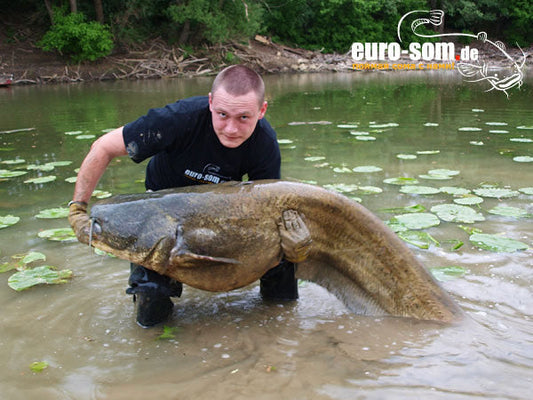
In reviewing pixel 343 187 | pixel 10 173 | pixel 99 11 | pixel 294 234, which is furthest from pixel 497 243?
pixel 99 11

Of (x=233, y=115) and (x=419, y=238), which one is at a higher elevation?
(x=233, y=115)

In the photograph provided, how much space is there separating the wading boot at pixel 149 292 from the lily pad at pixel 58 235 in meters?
1.40

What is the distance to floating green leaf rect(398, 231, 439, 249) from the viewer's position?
3.55 metres

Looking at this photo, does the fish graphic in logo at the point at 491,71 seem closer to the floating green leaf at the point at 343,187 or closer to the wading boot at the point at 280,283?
the floating green leaf at the point at 343,187

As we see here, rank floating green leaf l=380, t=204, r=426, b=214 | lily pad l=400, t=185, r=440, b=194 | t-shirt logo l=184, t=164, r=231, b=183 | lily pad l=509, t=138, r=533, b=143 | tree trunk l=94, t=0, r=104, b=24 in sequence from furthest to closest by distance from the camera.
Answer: tree trunk l=94, t=0, r=104, b=24 < lily pad l=509, t=138, r=533, b=143 < lily pad l=400, t=185, r=440, b=194 < floating green leaf l=380, t=204, r=426, b=214 < t-shirt logo l=184, t=164, r=231, b=183

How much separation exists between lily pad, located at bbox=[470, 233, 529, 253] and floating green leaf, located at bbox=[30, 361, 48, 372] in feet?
9.24

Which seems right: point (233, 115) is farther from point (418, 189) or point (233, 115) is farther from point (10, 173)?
Result: point (10, 173)

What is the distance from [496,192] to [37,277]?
386 centimetres

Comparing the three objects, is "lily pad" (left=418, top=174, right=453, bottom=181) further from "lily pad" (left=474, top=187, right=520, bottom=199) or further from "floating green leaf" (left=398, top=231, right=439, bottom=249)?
"floating green leaf" (left=398, top=231, right=439, bottom=249)

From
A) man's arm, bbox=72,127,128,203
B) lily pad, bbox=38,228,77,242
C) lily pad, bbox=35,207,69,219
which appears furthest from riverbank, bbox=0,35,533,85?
man's arm, bbox=72,127,128,203

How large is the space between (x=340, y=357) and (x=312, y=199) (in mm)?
754

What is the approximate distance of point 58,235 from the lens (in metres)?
3.87

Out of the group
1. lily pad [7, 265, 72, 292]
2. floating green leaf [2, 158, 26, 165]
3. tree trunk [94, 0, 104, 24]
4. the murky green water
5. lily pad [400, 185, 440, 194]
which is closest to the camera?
the murky green water

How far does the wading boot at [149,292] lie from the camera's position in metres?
2.62
